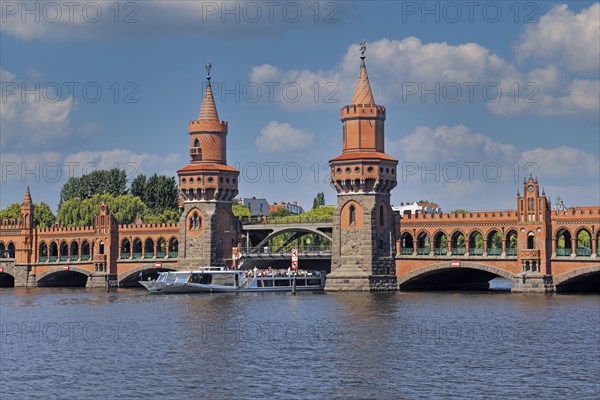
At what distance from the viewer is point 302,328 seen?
238ft

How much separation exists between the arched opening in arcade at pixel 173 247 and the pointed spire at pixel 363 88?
Result: 1264 inches

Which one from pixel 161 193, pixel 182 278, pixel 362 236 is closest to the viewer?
pixel 362 236

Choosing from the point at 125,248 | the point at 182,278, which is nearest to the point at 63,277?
the point at 125,248

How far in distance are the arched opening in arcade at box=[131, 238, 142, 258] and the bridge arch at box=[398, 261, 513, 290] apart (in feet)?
124

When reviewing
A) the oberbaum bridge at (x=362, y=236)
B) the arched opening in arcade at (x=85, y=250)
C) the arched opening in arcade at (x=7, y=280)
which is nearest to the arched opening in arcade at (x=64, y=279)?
the oberbaum bridge at (x=362, y=236)

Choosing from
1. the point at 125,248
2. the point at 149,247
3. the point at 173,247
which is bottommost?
the point at 173,247

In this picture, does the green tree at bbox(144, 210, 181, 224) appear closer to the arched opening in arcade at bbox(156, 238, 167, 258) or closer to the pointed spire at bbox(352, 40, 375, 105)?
the arched opening in arcade at bbox(156, 238, 167, 258)

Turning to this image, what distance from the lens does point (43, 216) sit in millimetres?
169125

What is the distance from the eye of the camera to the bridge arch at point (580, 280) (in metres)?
96.4

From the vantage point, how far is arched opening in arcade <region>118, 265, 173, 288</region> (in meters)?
129

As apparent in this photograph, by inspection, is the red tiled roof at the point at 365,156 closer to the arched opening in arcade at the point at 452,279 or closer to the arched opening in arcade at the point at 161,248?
the arched opening in arcade at the point at 452,279

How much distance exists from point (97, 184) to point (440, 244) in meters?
74.7

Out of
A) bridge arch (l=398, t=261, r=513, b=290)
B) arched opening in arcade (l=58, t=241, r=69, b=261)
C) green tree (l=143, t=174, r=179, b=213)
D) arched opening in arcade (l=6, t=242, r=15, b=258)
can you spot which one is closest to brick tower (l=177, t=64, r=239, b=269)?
bridge arch (l=398, t=261, r=513, b=290)

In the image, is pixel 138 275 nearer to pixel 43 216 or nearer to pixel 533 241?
pixel 43 216
